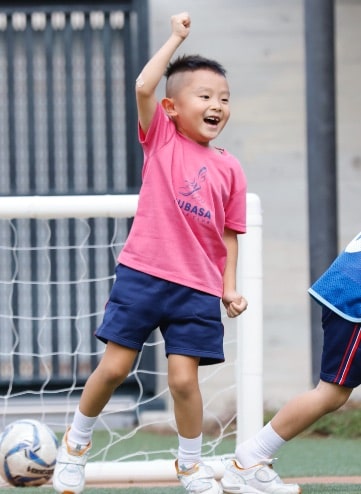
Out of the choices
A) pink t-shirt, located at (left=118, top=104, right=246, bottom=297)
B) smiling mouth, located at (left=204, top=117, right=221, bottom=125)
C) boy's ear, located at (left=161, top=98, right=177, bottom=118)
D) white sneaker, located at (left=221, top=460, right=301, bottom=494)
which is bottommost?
white sneaker, located at (left=221, top=460, right=301, bottom=494)

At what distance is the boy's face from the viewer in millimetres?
3859

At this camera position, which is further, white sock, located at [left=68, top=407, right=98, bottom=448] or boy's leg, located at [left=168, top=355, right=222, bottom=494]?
white sock, located at [left=68, top=407, right=98, bottom=448]

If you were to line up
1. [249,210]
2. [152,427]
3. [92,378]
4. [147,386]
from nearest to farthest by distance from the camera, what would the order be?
[92,378]
[249,210]
[152,427]
[147,386]

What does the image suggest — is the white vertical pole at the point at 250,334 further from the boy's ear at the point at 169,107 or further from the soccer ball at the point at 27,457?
the boy's ear at the point at 169,107

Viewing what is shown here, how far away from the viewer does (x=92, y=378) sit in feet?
12.8

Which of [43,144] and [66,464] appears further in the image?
[43,144]

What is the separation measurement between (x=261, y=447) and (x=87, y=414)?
0.58 metres

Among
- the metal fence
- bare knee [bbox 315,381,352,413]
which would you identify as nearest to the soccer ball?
bare knee [bbox 315,381,352,413]

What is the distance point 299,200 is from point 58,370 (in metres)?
1.79

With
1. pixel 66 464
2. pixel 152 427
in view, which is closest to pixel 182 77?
pixel 66 464

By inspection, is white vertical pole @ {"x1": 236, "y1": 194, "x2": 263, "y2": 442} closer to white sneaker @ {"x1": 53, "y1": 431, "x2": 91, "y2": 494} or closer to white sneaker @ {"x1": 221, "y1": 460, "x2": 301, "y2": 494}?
white sneaker @ {"x1": 221, "y1": 460, "x2": 301, "y2": 494}

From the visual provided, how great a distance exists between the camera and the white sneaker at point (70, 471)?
3.86 meters

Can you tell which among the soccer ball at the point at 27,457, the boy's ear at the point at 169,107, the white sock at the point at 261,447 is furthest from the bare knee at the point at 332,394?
the soccer ball at the point at 27,457

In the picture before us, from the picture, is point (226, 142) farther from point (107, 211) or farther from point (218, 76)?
point (218, 76)
